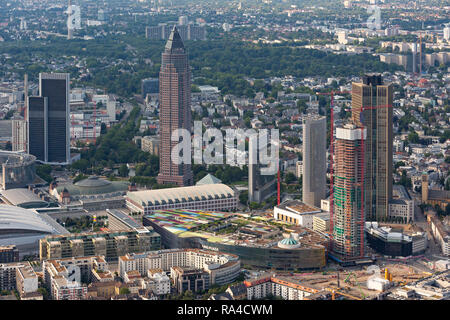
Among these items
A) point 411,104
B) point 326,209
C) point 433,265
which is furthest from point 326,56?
point 433,265

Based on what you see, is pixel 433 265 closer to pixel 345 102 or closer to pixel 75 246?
pixel 75 246

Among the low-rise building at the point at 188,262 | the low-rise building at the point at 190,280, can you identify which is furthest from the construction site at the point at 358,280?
the low-rise building at the point at 190,280

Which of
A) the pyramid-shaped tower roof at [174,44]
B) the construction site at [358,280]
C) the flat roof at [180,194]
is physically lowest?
the construction site at [358,280]

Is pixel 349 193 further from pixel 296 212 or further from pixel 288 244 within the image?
pixel 296 212

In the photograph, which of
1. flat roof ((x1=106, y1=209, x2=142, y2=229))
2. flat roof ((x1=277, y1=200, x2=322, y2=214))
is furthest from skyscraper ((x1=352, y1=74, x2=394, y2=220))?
flat roof ((x1=106, y1=209, x2=142, y2=229))

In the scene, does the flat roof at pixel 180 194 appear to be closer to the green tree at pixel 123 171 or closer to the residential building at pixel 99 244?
the residential building at pixel 99 244

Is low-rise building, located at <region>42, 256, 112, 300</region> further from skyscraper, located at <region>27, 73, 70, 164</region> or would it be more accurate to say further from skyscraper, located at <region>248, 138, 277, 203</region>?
skyscraper, located at <region>27, 73, 70, 164</region>

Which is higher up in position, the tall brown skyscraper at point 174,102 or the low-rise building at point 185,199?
the tall brown skyscraper at point 174,102
